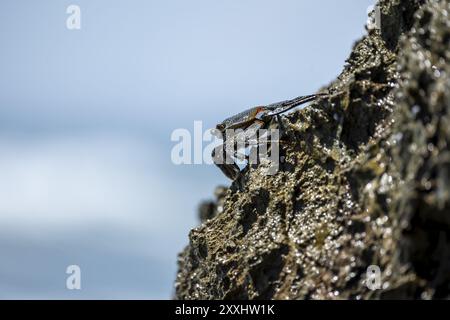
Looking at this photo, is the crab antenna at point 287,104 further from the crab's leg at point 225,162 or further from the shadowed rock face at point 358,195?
the crab's leg at point 225,162

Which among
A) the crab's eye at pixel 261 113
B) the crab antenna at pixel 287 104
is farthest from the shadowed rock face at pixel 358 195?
the crab's eye at pixel 261 113

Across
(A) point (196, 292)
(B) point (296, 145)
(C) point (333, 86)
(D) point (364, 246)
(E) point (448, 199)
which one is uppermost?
(C) point (333, 86)

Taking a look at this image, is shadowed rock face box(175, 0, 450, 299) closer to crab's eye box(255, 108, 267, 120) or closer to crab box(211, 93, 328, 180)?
crab box(211, 93, 328, 180)

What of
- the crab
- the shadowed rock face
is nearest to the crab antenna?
the crab

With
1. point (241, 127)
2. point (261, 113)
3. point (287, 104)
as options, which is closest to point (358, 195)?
point (287, 104)

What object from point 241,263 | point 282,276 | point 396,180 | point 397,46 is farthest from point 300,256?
point 397,46
